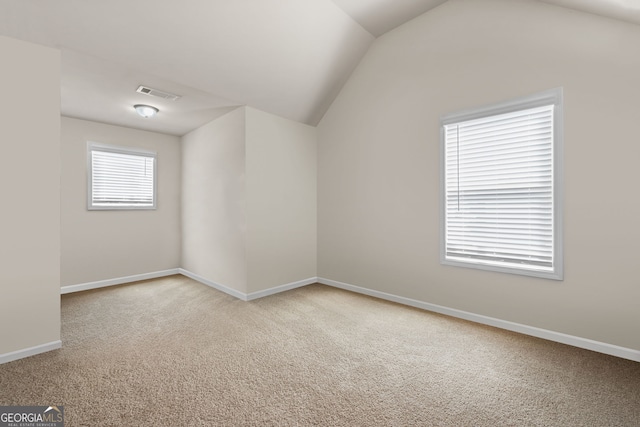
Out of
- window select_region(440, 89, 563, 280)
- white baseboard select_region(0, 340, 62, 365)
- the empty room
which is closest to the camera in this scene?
the empty room

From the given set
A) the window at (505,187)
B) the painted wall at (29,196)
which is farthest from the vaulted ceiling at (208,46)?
the window at (505,187)

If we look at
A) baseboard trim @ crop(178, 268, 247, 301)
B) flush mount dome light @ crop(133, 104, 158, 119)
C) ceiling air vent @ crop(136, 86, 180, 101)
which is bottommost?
baseboard trim @ crop(178, 268, 247, 301)

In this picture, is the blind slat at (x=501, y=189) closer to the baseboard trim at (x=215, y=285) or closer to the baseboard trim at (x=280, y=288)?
the baseboard trim at (x=280, y=288)

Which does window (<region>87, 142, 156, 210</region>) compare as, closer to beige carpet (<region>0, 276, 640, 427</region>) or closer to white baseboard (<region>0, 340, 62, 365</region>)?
beige carpet (<region>0, 276, 640, 427</region>)

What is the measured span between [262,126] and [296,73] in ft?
2.76

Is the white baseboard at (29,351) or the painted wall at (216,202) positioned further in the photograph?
the painted wall at (216,202)

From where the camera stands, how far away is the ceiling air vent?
329 centimetres

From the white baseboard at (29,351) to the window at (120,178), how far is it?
2.57 metres

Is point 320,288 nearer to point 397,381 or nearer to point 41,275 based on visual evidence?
point 397,381

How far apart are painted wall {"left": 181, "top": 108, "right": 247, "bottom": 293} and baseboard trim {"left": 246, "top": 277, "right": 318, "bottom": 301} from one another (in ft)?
0.48

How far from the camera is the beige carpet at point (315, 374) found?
5.53 feet

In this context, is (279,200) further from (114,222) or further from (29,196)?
(114,222)

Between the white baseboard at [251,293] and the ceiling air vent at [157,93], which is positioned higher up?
the ceiling air vent at [157,93]

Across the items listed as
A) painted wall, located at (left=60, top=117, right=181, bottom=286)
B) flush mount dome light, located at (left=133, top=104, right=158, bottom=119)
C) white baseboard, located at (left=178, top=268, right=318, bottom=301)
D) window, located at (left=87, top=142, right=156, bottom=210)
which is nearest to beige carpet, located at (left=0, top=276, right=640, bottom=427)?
white baseboard, located at (left=178, top=268, right=318, bottom=301)
